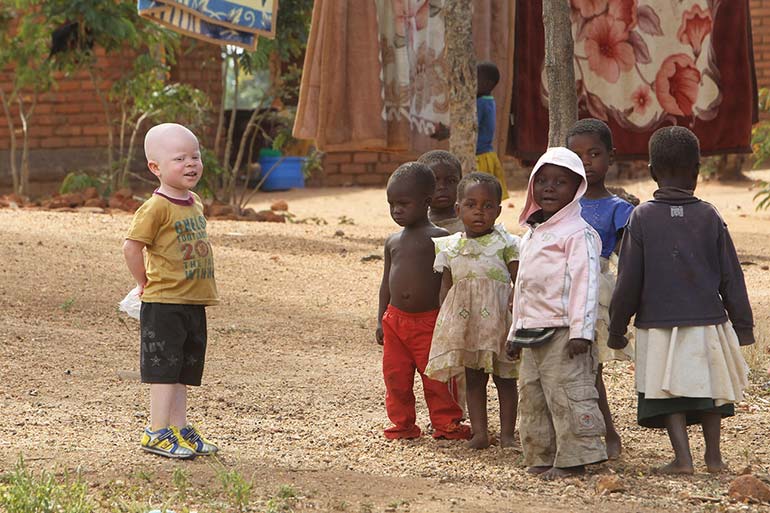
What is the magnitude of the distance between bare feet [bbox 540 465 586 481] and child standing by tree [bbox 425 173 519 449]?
45cm

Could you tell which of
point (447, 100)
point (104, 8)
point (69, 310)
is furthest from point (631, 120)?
point (104, 8)

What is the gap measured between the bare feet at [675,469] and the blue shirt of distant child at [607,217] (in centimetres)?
77

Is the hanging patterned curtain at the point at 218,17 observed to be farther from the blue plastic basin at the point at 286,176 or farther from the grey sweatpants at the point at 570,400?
the blue plastic basin at the point at 286,176

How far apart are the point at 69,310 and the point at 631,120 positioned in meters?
3.88

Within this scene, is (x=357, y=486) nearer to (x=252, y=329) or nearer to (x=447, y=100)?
(x=252, y=329)

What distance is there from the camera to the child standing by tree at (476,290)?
441 cm

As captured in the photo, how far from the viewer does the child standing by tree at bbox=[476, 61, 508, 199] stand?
306 inches

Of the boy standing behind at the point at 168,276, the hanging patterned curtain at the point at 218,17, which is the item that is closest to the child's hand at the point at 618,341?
the boy standing behind at the point at 168,276

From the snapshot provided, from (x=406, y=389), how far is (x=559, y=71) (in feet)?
9.50

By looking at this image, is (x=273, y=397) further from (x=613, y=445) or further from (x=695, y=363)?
(x=695, y=363)

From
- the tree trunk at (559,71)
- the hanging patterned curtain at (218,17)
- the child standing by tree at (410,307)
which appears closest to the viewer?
the child standing by tree at (410,307)

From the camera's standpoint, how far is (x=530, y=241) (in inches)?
164

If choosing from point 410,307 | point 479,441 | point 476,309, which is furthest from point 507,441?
point 410,307

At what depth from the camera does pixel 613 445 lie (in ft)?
14.6
